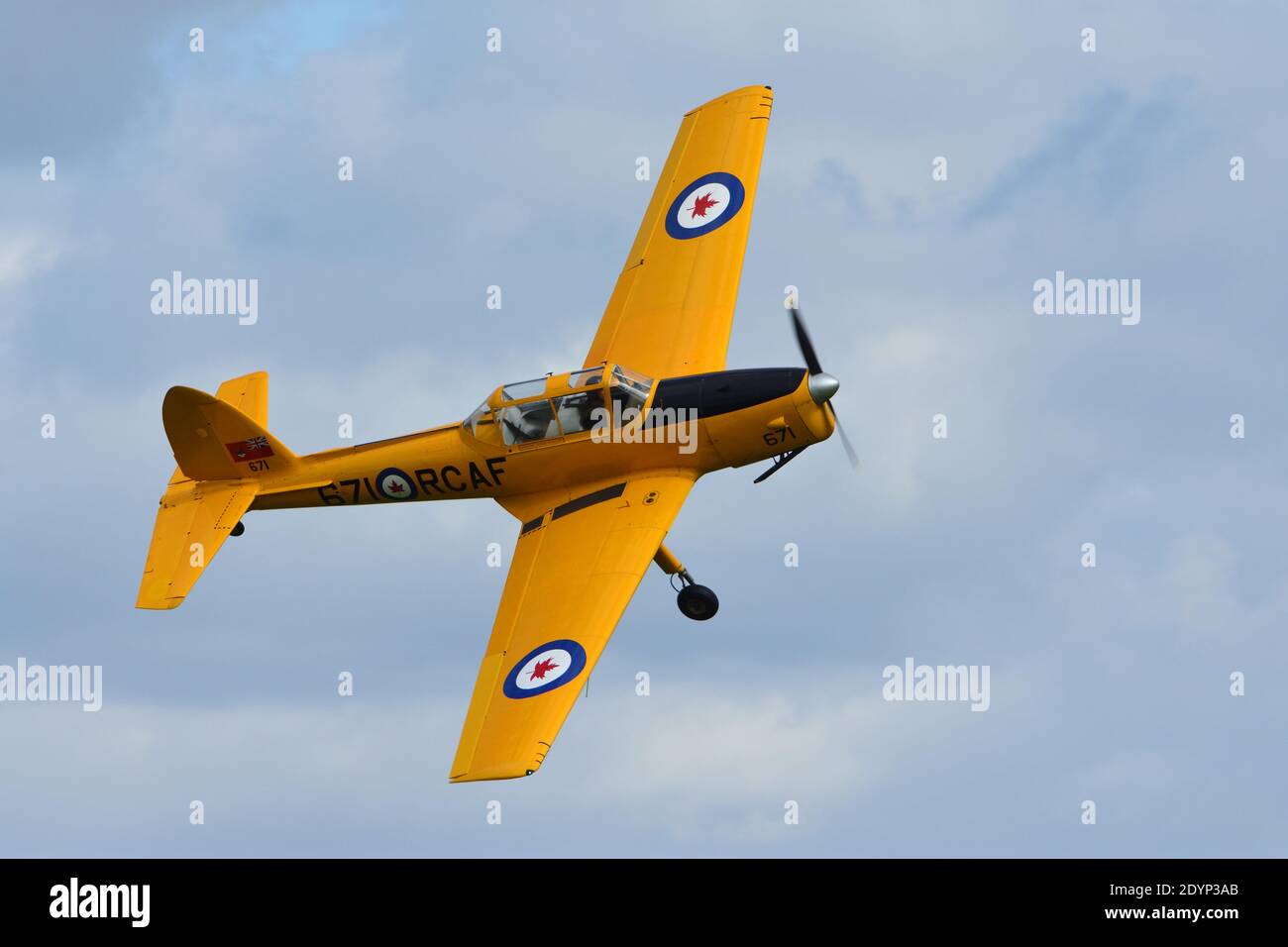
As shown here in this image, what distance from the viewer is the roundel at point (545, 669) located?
26328 millimetres

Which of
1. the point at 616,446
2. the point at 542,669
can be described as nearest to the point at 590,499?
the point at 616,446

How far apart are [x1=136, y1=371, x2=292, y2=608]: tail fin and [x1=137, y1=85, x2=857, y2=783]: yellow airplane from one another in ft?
0.08

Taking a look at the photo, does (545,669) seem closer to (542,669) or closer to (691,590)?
(542,669)

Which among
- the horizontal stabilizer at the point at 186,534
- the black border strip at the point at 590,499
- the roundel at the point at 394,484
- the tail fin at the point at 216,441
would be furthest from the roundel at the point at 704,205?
the horizontal stabilizer at the point at 186,534

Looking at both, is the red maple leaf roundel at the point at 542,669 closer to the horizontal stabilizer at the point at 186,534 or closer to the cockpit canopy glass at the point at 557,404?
the cockpit canopy glass at the point at 557,404

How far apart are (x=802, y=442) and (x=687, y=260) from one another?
4734 mm

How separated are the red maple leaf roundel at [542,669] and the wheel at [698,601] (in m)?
3.77

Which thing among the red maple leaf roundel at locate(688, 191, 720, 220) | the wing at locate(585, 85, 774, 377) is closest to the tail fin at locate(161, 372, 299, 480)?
the wing at locate(585, 85, 774, 377)

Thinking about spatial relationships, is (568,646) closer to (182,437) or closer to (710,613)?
(710,613)

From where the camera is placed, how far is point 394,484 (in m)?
30.8

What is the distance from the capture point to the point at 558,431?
97.6 feet

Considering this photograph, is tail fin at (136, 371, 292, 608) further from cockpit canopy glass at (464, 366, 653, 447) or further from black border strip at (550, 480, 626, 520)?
black border strip at (550, 480, 626, 520)

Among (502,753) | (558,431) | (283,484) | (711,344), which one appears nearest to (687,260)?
(711,344)

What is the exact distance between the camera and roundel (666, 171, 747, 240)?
3344 centimetres
